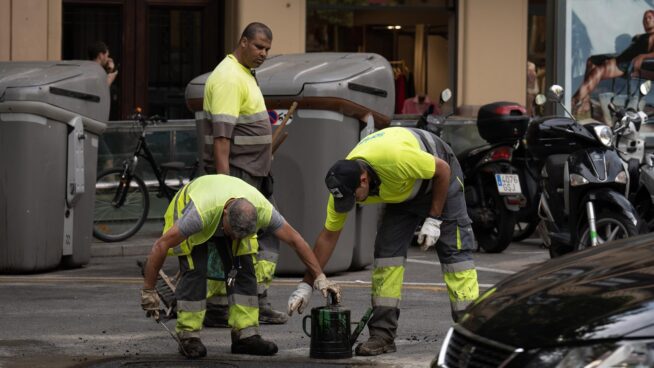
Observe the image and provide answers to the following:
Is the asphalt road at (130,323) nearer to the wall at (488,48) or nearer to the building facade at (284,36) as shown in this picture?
the building facade at (284,36)

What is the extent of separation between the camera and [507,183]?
13383mm

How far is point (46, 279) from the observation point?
11727 mm

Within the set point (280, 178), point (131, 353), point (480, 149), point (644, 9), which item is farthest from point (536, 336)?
point (644, 9)

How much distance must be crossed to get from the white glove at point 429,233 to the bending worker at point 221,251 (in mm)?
508

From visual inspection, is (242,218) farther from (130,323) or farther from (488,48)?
(488,48)

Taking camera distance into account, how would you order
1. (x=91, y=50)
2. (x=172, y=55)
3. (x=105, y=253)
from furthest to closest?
(x=172, y=55) → (x=91, y=50) → (x=105, y=253)

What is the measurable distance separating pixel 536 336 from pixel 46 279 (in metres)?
7.25

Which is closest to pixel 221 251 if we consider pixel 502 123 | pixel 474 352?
pixel 474 352

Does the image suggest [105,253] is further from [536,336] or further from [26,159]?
[536,336]

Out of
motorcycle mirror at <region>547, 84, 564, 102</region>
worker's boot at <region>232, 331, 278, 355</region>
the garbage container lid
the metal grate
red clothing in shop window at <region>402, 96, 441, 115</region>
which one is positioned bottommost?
worker's boot at <region>232, 331, 278, 355</region>

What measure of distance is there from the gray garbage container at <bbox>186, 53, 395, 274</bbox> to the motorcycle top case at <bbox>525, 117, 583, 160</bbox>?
1312 mm

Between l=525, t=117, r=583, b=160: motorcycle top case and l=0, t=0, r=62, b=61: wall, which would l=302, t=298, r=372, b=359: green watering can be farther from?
l=0, t=0, r=62, b=61: wall

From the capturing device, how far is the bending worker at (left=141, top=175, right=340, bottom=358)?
309 inches

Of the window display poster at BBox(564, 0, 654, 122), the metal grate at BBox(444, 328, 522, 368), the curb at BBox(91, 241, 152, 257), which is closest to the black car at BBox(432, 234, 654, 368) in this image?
the metal grate at BBox(444, 328, 522, 368)
